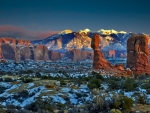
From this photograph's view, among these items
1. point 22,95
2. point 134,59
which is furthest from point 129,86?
point 134,59

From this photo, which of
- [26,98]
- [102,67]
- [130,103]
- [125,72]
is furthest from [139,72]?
[130,103]

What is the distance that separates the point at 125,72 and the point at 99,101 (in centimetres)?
4119

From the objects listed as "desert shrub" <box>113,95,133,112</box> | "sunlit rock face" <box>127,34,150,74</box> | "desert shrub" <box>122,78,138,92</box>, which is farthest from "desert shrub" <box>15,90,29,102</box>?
"sunlit rock face" <box>127,34,150,74</box>

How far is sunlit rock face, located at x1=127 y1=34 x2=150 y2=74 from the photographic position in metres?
51.3

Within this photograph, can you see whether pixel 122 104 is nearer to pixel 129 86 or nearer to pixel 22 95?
pixel 129 86

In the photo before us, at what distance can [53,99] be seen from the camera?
58.2 ft

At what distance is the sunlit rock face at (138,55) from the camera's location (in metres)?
51.3

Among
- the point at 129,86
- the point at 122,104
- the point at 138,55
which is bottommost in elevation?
the point at 129,86

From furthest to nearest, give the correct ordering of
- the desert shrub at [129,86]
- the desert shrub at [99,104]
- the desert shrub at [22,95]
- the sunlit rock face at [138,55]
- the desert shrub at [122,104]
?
1. the sunlit rock face at [138,55]
2. the desert shrub at [129,86]
3. the desert shrub at [22,95]
4. the desert shrub at [122,104]
5. the desert shrub at [99,104]

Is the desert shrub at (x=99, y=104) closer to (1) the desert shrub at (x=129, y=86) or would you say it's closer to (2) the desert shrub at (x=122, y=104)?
(2) the desert shrub at (x=122, y=104)

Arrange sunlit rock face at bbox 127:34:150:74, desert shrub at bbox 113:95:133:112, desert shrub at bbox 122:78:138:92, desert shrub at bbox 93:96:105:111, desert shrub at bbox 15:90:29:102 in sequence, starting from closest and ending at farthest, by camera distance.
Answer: desert shrub at bbox 93:96:105:111 < desert shrub at bbox 113:95:133:112 < desert shrub at bbox 15:90:29:102 < desert shrub at bbox 122:78:138:92 < sunlit rock face at bbox 127:34:150:74

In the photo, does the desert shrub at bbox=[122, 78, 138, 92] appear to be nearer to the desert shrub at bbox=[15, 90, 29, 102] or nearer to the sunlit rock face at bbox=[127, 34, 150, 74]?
the desert shrub at bbox=[15, 90, 29, 102]

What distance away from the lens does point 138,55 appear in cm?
5131

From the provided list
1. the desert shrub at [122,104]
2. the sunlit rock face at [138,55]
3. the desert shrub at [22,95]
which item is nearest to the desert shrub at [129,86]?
the desert shrub at [22,95]
